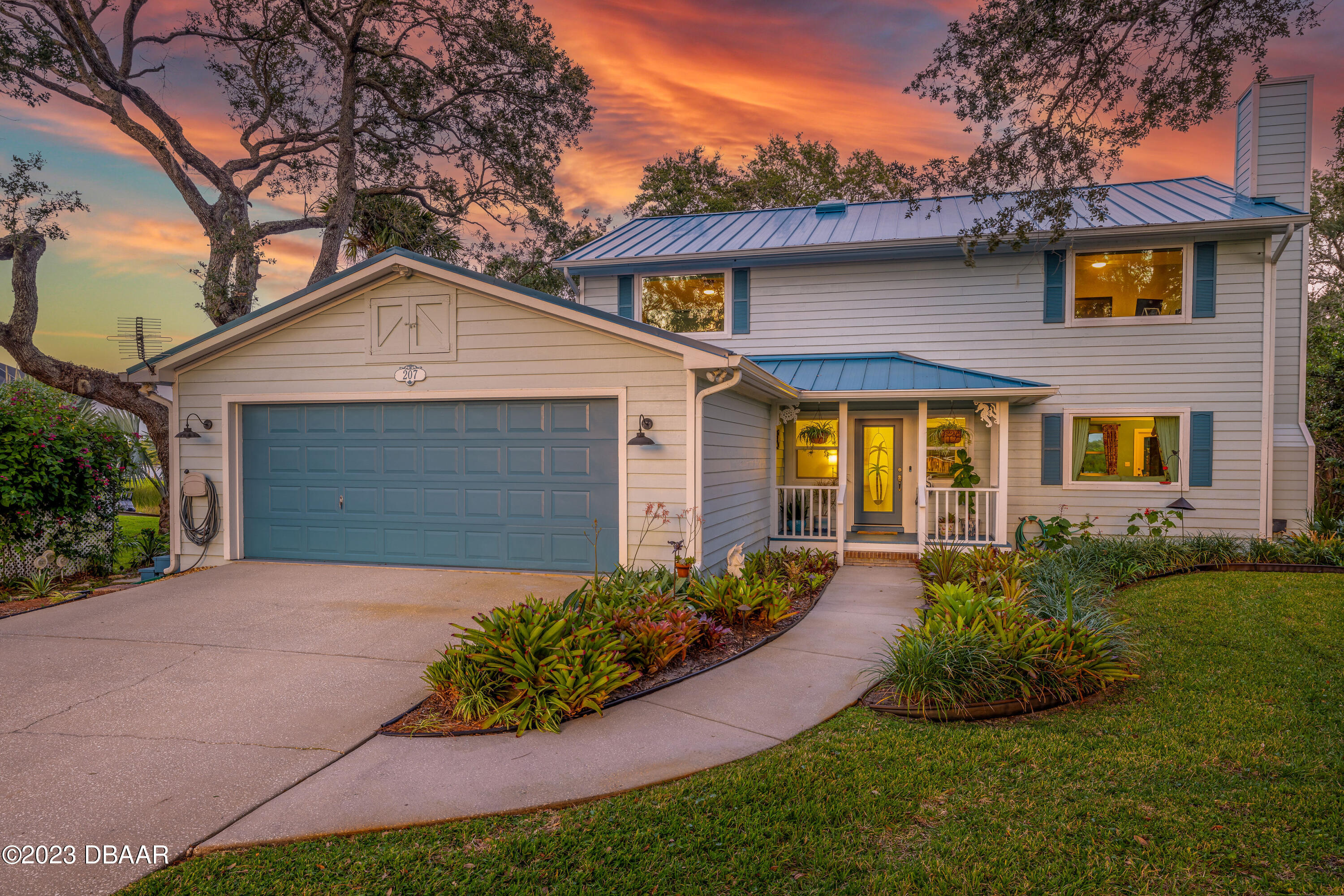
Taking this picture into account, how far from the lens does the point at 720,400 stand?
8188mm

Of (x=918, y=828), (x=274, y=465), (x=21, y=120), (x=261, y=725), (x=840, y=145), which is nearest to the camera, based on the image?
(x=918, y=828)

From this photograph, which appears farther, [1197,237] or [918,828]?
[1197,237]

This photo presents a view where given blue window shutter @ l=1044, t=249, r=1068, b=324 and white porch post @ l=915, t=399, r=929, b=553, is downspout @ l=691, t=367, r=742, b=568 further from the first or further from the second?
blue window shutter @ l=1044, t=249, r=1068, b=324

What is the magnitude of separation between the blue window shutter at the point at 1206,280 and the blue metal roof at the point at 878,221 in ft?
1.55

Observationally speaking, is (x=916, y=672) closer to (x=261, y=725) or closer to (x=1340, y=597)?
(x=261, y=725)

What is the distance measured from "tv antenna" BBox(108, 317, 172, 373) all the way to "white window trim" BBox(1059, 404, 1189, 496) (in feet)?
59.9

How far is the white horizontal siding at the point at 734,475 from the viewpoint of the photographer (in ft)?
25.6

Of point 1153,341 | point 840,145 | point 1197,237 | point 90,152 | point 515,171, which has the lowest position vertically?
point 1153,341

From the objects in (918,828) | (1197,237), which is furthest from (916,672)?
(1197,237)

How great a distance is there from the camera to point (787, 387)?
29.9ft

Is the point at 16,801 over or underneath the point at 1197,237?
underneath

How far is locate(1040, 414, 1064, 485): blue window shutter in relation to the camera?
10.8 metres

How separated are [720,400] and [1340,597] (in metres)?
6.89

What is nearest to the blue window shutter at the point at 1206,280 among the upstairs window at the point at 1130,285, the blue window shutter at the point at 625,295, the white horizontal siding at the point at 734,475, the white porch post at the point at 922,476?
the upstairs window at the point at 1130,285
